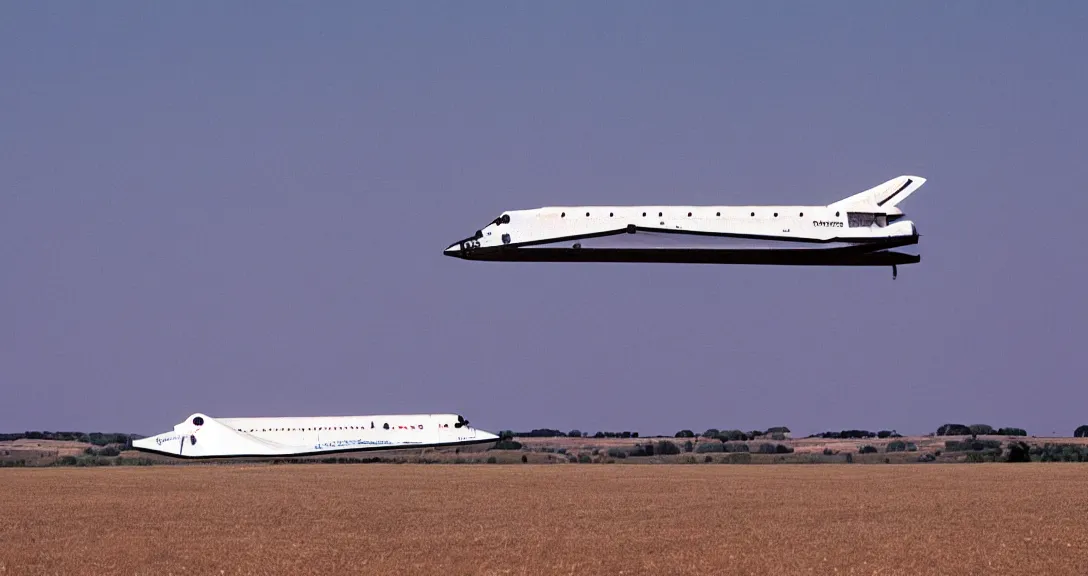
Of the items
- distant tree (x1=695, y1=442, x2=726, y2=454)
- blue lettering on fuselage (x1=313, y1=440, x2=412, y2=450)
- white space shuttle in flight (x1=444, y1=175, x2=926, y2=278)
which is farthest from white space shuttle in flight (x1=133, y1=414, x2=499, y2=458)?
white space shuttle in flight (x1=444, y1=175, x2=926, y2=278)

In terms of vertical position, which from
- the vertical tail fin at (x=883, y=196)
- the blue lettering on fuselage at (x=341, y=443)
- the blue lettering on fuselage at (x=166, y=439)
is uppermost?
the vertical tail fin at (x=883, y=196)

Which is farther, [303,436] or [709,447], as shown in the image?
[709,447]

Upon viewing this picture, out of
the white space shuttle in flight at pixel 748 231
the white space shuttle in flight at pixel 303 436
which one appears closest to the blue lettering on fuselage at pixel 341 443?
the white space shuttle in flight at pixel 303 436

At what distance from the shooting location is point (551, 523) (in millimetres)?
47250

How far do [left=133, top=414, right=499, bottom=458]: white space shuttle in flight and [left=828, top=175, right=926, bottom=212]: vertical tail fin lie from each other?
65385mm

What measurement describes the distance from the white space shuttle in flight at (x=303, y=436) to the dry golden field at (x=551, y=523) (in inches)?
796

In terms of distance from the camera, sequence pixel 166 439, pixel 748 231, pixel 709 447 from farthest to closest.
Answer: pixel 709 447 < pixel 166 439 < pixel 748 231

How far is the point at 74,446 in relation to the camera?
14412cm

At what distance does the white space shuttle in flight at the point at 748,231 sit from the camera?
3931cm

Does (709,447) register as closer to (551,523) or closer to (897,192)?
(551,523)

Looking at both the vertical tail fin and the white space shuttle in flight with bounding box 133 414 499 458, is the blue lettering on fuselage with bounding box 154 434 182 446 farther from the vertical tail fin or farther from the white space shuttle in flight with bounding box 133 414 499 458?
the vertical tail fin

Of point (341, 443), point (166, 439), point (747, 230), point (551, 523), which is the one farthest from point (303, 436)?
point (747, 230)

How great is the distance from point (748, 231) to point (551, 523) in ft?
42.7

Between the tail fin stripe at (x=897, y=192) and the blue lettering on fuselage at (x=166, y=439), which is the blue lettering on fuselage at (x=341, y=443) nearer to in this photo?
the blue lettering on fuselage at (x=166, y=439)
